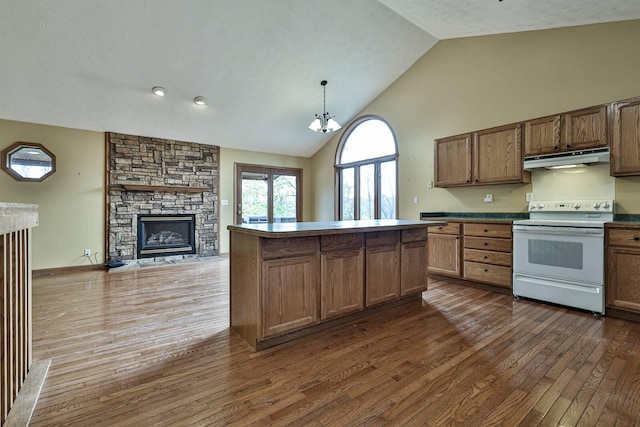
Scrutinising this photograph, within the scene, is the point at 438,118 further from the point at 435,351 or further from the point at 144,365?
the point at 144,365

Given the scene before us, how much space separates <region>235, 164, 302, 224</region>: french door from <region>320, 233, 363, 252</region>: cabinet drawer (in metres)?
4.34

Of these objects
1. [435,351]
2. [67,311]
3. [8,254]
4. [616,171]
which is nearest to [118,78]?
[67,311]

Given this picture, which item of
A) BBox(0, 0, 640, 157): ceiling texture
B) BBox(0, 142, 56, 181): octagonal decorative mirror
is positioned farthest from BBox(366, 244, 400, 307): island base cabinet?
BBox(0, 142, 56, 181): octagonal decorative mirror

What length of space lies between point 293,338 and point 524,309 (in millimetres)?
2425

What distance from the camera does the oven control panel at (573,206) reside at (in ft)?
10.2

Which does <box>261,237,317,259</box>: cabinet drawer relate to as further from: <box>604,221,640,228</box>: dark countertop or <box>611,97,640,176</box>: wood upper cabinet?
<box>611,97,640,176</box>: wood upper cabinet

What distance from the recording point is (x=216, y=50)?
12.6 ft

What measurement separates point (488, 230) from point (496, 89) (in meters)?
1.98

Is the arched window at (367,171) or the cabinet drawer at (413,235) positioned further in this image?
the arched window at (367,171)

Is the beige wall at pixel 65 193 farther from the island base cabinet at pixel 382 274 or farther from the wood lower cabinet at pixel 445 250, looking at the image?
the wood lower cabinet at pixel 445 250

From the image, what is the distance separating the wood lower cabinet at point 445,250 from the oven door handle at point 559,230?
2.41 ft

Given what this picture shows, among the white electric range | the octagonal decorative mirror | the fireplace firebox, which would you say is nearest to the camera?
the white electric range

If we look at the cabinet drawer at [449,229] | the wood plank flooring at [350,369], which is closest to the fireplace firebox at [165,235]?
the wood plank flooring at [350,369]

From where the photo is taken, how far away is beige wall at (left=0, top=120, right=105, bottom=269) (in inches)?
176
